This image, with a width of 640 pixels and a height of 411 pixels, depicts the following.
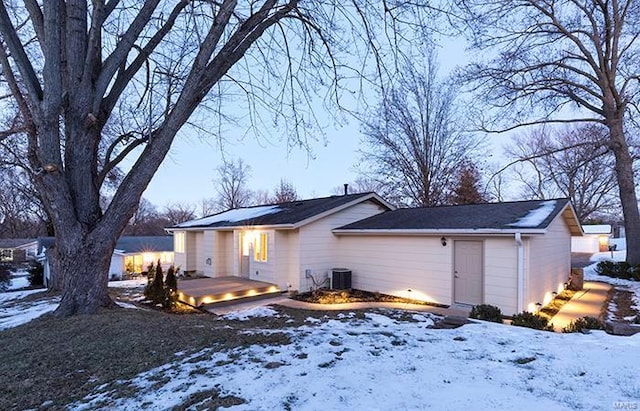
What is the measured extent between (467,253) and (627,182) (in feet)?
37.7

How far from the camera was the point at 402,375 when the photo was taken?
361cm

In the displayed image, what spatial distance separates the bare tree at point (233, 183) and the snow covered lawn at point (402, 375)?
3947 cm

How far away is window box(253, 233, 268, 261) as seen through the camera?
12827 millimetres

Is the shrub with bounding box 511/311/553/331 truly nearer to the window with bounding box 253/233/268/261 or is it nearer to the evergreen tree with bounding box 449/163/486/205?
the window with bounding box 253/233/268/261

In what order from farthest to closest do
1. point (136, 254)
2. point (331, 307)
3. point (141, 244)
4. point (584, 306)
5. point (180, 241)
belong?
point (141, 244) < point (136, 254) < point (180, 241) < point (584, 306) < point (331, 307)

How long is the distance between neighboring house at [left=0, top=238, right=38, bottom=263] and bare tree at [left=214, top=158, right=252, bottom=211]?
23.5 m

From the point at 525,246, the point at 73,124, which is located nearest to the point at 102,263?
the point at 73,124

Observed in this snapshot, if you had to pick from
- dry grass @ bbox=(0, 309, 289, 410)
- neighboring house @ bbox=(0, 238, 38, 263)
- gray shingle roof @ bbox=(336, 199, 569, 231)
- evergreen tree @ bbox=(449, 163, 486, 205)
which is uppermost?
evergreen tree @ bbox=(449, 163, 486, 205)

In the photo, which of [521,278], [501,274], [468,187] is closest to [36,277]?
[501,274]

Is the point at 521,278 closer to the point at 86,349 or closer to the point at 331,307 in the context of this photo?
the point at 331,307

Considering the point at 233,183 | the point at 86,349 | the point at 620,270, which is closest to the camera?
the point at 86,349

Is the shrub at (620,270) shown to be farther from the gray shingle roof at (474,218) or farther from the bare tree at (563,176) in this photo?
the bare tree at (563,176)

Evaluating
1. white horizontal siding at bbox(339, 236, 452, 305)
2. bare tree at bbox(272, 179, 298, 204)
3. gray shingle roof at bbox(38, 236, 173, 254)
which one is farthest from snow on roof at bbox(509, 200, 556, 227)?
bare tree at bbox(272, 179, 298, 204)

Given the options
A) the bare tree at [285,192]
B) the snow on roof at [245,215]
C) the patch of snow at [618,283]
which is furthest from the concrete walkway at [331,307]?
the bare tree at [285,192]
